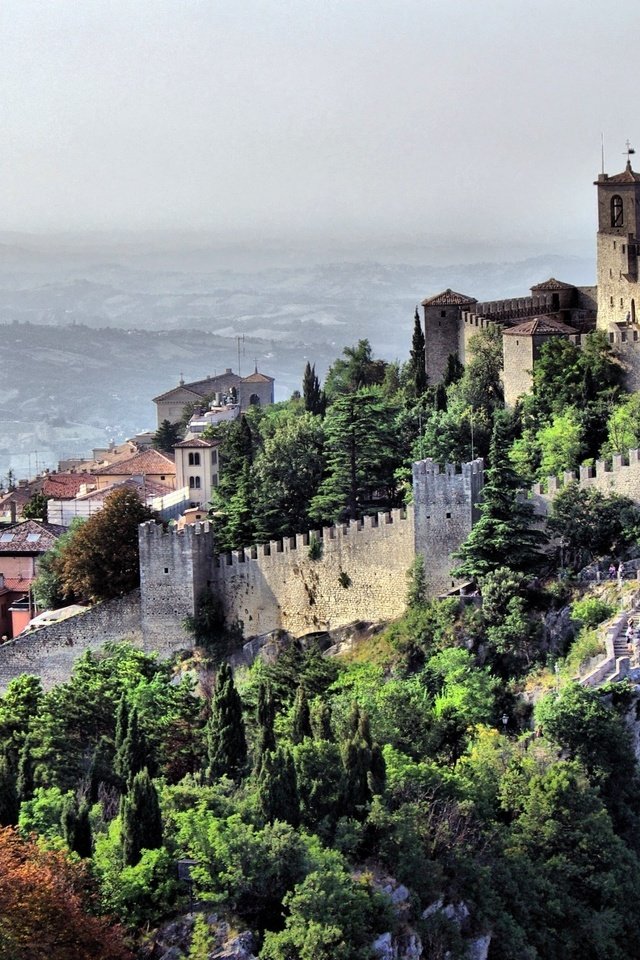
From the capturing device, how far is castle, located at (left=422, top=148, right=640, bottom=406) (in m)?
52.7

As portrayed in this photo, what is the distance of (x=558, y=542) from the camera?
43312 millimetres

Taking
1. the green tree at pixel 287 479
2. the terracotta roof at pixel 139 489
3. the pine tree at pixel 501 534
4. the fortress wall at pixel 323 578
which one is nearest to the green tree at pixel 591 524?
the pine tree at pixel 501 534

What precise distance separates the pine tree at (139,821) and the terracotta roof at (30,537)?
2502 cm

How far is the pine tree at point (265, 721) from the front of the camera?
36597 mm

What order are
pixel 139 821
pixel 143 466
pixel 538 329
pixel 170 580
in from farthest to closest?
pixel 143 466 → pixel 538 329 → pixel 170 580 → pixel 139 821

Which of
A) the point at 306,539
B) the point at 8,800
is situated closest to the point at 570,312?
the point at 306,539

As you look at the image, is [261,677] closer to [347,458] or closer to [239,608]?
[239,608]

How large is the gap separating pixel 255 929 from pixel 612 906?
297 inches

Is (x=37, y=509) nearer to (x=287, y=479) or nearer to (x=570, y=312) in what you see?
(x=287, y=479)

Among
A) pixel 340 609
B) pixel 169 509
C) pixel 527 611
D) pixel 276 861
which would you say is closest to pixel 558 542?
pixel 527 611

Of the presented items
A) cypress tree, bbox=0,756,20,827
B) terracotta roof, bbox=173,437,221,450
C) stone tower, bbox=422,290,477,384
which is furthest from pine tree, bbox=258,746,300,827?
terracotta roof, bbox=173,437,221,450

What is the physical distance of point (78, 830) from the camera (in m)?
33.3

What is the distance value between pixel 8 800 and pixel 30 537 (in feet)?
81.4

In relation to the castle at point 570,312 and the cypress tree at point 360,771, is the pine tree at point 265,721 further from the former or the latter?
the castle at point 570,312
